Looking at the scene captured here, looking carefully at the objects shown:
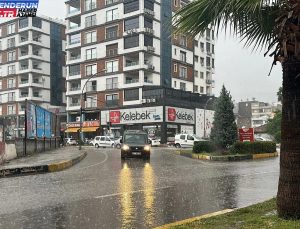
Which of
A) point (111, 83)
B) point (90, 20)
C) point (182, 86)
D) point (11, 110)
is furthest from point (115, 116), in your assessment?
point (11, 110)

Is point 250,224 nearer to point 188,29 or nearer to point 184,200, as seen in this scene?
point 188,29

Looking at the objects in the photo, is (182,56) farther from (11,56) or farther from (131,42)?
(11,56)

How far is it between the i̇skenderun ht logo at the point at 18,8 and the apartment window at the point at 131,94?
4966 centimetres

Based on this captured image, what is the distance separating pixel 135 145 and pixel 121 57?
48284mm

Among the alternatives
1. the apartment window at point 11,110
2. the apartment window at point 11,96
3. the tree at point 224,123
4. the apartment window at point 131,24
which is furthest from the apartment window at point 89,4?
the tree at point 224,123

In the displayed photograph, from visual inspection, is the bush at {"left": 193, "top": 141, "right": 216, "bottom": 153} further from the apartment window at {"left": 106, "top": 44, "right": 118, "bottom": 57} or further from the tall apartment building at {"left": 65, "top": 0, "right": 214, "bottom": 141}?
the apartment window at {"left": 106, "top": 44, "right": 118, "bottom": 57}

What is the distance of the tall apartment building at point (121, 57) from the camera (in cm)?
7306

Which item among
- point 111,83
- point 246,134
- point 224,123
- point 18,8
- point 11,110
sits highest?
point 111,83

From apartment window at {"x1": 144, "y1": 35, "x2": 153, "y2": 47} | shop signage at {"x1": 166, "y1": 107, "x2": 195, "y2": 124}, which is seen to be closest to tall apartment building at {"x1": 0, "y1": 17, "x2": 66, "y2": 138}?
apartment window at {"x1": 144, "y1": 35, "x2": 153, "y2": 47}

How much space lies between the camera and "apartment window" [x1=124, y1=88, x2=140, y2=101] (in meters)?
73.1

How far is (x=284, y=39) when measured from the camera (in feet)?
19.2

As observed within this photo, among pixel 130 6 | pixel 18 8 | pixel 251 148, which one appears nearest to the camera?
pixel 18 8

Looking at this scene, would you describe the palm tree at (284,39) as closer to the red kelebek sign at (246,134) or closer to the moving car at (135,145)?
the moving car at (135,145)

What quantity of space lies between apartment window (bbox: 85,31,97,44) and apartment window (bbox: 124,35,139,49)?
8356 mm
